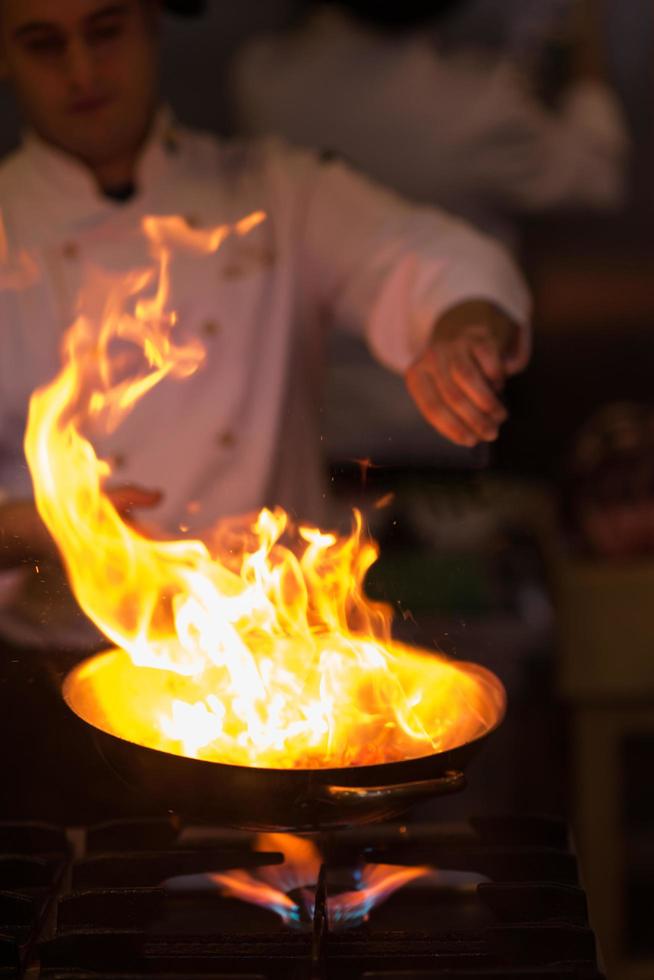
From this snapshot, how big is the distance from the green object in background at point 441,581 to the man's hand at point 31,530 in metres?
0.81

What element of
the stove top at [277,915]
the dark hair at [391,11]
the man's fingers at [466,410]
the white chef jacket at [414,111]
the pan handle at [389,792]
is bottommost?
the stove top at [277,915]

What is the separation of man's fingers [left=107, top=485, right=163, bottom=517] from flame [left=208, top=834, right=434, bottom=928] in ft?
1.31

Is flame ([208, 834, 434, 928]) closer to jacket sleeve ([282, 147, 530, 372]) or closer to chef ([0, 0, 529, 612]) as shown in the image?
chef ([0, 0, 529, 612])

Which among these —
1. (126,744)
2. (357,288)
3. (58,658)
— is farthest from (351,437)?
(126,744)

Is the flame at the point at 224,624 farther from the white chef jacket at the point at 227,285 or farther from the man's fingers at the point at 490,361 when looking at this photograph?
the man's fingers at the point at 490,361

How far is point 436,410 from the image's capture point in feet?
4.28

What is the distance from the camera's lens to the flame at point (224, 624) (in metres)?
1.13

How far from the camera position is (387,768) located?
3.08ft

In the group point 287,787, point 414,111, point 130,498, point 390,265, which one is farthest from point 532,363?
point 287,787

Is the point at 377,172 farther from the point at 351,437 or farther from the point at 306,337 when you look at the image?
the point at 306,337

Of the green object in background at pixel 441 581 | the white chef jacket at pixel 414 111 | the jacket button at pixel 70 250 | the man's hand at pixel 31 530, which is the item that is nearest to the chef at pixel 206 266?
the jacket button at pixel 70 250

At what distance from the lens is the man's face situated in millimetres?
1446

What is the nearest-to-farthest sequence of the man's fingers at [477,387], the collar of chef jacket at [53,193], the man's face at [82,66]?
the man's fingers at [477,387] < the man's face at [82,66] < the collar of chef jacket at [53,193]

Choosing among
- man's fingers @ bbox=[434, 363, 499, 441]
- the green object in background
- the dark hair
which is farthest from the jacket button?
the dark hair
